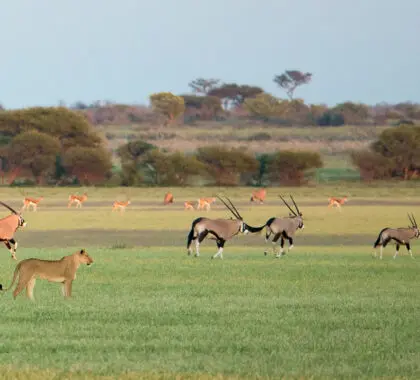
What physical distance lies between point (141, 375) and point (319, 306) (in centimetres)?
416

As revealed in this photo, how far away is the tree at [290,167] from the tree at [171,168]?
11.0 feet

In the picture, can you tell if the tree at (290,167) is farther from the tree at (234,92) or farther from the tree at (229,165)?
the tree at (234,92)

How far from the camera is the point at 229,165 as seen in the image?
58406mm

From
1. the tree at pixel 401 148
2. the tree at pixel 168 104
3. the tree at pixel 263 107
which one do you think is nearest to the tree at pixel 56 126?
the tree at pixel 401 148

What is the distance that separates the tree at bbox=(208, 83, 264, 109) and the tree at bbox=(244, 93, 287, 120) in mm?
6734

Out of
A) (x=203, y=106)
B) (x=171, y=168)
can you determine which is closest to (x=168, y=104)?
(x=203, y=106)

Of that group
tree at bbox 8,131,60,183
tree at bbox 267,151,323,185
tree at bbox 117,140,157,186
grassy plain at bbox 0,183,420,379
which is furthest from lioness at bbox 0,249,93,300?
tree at bbox 8,131,60,183

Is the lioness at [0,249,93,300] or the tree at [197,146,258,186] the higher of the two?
the tree at [197,146,258,186]

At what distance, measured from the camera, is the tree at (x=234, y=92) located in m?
115

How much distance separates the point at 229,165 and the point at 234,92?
59.1 metres

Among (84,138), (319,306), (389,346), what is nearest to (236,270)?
(319,306)

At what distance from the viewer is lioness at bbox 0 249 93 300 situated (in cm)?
1190

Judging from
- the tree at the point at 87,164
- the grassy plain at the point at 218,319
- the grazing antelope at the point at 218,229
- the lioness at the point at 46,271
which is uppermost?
the tree at the point at 87,164

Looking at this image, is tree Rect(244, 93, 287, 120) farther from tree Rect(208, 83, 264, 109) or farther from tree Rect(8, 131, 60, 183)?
tree Rect(8, 131, 60, 183)
